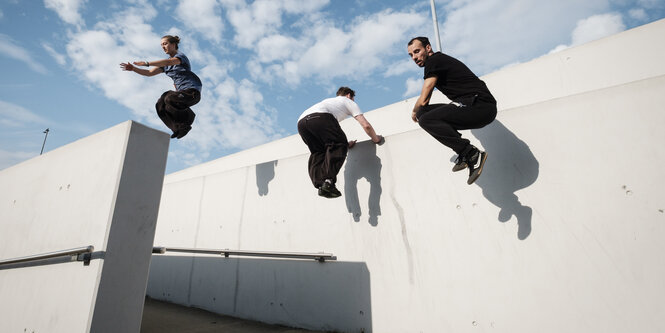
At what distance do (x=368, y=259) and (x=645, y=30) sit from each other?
3.83 meters

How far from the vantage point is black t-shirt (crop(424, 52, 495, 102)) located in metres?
2.48

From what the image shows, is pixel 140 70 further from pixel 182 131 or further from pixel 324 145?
pixel 324 145

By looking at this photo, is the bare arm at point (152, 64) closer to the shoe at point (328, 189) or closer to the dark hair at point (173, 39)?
the dark hair at point (173, 39)

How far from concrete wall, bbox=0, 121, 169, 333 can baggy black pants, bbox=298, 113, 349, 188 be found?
1341 millimetres

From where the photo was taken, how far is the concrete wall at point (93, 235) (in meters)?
2.15

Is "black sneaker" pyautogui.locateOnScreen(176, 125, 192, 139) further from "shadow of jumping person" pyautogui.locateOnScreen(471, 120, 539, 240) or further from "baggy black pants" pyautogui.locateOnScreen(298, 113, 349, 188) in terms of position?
"shadow of jumping person" pyautogui.locateOnScreen(471, 120, 539, 240)

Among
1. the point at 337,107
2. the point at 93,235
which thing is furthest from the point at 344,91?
the point at 93,235

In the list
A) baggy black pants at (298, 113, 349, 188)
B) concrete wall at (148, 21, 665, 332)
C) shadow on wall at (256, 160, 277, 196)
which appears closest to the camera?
concrete wall at (148, 21, 665, 332)

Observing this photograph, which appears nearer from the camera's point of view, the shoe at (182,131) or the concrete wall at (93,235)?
the concrete wall at (93,235)

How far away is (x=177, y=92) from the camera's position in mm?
3697

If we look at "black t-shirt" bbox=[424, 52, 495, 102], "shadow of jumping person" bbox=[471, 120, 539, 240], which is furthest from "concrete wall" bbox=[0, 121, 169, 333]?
"shadow of jumping person" bbox=[471, 120, 539, 240]

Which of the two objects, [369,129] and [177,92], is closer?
[369,129]

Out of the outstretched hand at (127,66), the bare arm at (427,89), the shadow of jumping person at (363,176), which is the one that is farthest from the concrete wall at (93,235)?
the bare arm at (427,89)

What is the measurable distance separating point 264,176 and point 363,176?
148 cm
